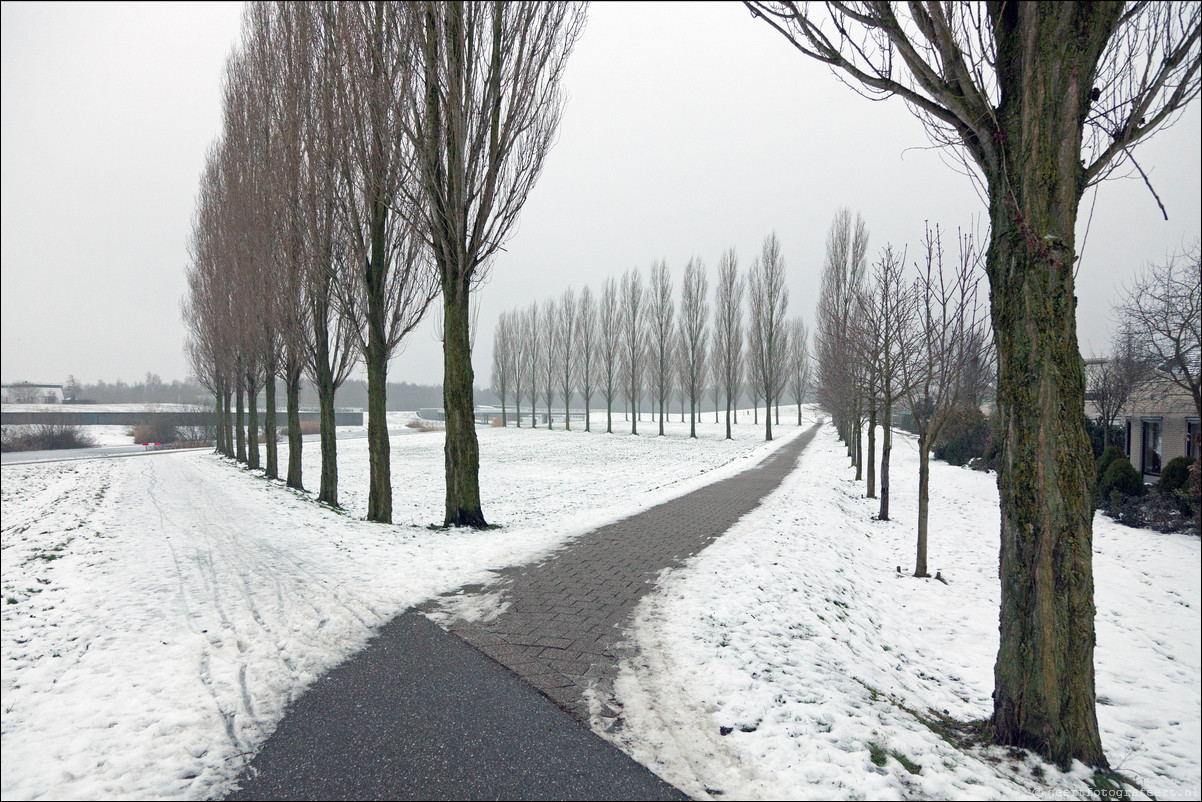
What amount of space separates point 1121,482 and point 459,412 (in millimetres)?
15621

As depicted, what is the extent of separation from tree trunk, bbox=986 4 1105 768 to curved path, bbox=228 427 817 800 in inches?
86.8

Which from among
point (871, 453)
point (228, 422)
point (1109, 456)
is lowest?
point (1109, 456)

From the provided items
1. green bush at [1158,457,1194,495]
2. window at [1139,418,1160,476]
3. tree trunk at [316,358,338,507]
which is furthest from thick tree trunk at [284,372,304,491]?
window at [1139,418,1160,476]

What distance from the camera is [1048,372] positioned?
3031 mm

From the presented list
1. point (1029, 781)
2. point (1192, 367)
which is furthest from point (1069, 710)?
point (1192, 367)

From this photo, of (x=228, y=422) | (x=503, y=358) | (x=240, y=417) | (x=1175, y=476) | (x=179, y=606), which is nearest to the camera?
(x=179, y=606)

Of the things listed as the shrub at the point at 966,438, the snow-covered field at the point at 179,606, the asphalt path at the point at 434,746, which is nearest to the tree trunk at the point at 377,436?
the snow-covered field at the point at 179,606

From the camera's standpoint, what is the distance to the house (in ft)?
57.6

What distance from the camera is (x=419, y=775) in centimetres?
265

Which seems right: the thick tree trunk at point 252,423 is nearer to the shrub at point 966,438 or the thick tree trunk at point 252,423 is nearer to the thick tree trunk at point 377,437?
the thick tree trunk at point 377,437

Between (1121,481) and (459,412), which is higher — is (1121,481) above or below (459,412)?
below

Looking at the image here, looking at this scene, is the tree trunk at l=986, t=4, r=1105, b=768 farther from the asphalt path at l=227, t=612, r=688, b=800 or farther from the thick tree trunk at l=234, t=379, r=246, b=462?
the thick tree trunk at l=234, t=379, r=246, b=462

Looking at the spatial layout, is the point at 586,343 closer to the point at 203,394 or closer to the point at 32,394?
the point at 203,394

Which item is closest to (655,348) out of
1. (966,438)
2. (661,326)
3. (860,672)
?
(661,326)
